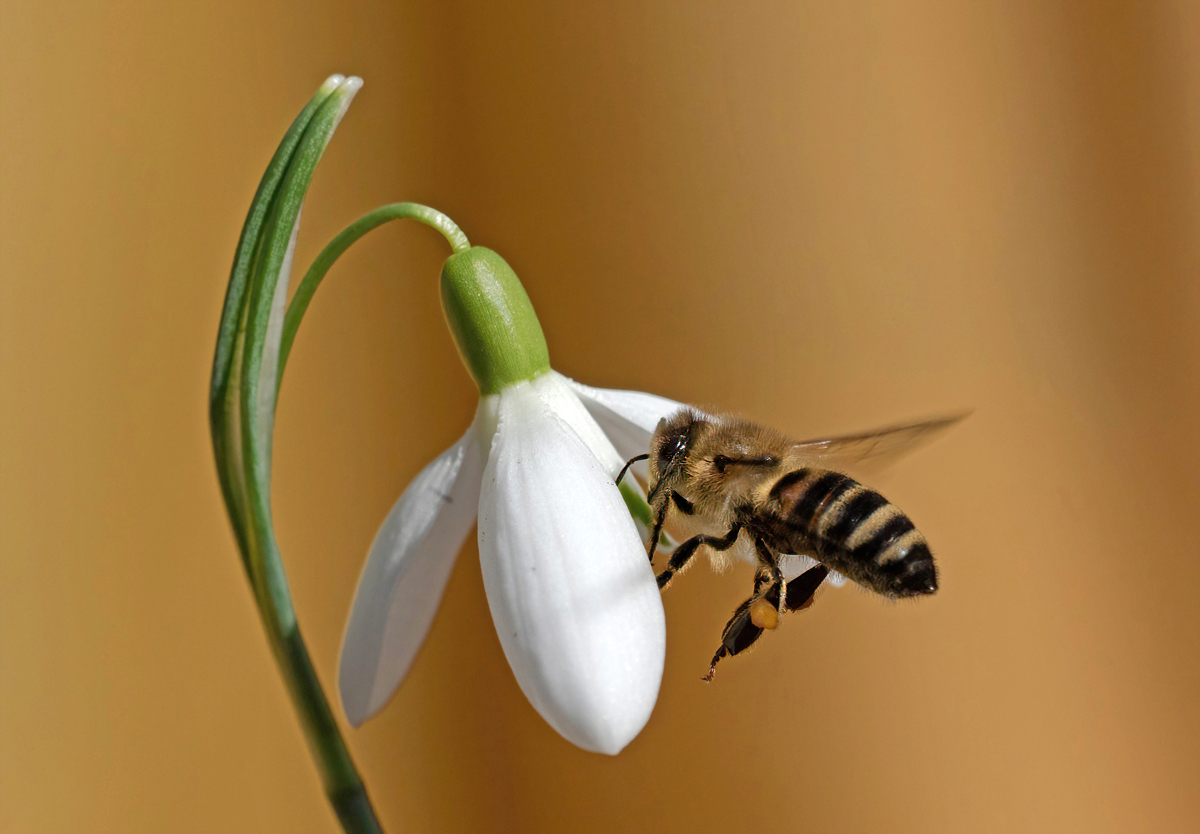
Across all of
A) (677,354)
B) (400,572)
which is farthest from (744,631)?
(677,354)

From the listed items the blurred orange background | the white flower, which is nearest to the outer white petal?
the white flower

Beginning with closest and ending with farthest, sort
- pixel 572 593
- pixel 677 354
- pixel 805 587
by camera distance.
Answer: pixel 572 593, pixel 805 587, pixel 677 354

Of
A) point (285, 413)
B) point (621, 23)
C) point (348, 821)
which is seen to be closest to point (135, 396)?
point (285, 413)

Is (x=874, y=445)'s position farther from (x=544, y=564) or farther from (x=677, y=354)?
(x=677, y=354)

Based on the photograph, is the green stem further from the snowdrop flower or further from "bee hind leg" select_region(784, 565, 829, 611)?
"bee hind leg" select_region(784, 565, 829, 611)

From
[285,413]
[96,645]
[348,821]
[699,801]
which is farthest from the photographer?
[699,801]

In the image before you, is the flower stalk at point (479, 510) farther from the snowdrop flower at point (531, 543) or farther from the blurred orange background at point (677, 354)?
the blurred orange background at point (677, 354)

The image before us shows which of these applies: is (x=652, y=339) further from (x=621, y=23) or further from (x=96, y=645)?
(x=96, y=645)
